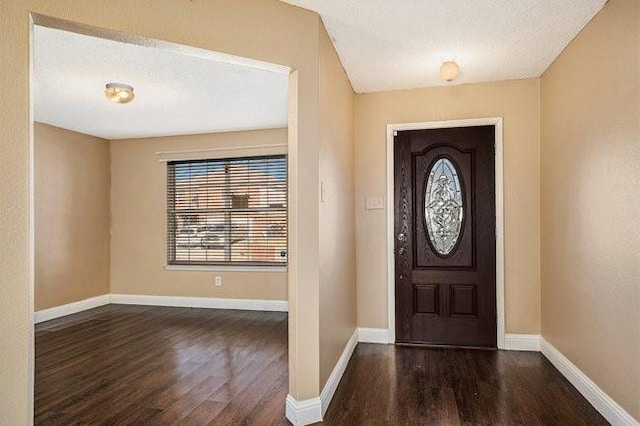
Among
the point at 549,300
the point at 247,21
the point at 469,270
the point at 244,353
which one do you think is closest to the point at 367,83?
the point at 247,21

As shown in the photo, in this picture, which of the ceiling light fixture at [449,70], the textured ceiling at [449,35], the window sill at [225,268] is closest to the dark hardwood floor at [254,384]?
the window sill at [225,268]

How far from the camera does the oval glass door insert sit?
12.1ft

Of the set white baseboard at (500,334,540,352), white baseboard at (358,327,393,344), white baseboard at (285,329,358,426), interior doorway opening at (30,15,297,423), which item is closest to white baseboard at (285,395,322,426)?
white baseboard at (285,329,358,426)

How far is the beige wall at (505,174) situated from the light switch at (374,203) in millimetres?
40

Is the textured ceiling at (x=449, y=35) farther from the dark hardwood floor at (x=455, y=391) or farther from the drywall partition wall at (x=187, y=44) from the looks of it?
the dark hardwood floor at (x=455, y=391)

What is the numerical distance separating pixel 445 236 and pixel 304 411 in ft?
6.98

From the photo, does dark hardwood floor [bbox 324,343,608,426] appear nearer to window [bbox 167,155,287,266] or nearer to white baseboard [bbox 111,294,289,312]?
white baseboard [bbox 111,294,289,312]

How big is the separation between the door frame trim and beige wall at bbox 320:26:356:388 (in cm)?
35

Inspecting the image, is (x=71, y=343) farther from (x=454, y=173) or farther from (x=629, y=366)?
(x=629, y=366)

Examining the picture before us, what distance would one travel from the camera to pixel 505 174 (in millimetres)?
3561

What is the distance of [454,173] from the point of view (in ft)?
12.1

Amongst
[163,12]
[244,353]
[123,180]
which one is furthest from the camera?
[123,180]

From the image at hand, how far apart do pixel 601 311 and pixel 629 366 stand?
375 millimetres

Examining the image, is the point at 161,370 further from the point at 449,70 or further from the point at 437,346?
the point at 449,70
